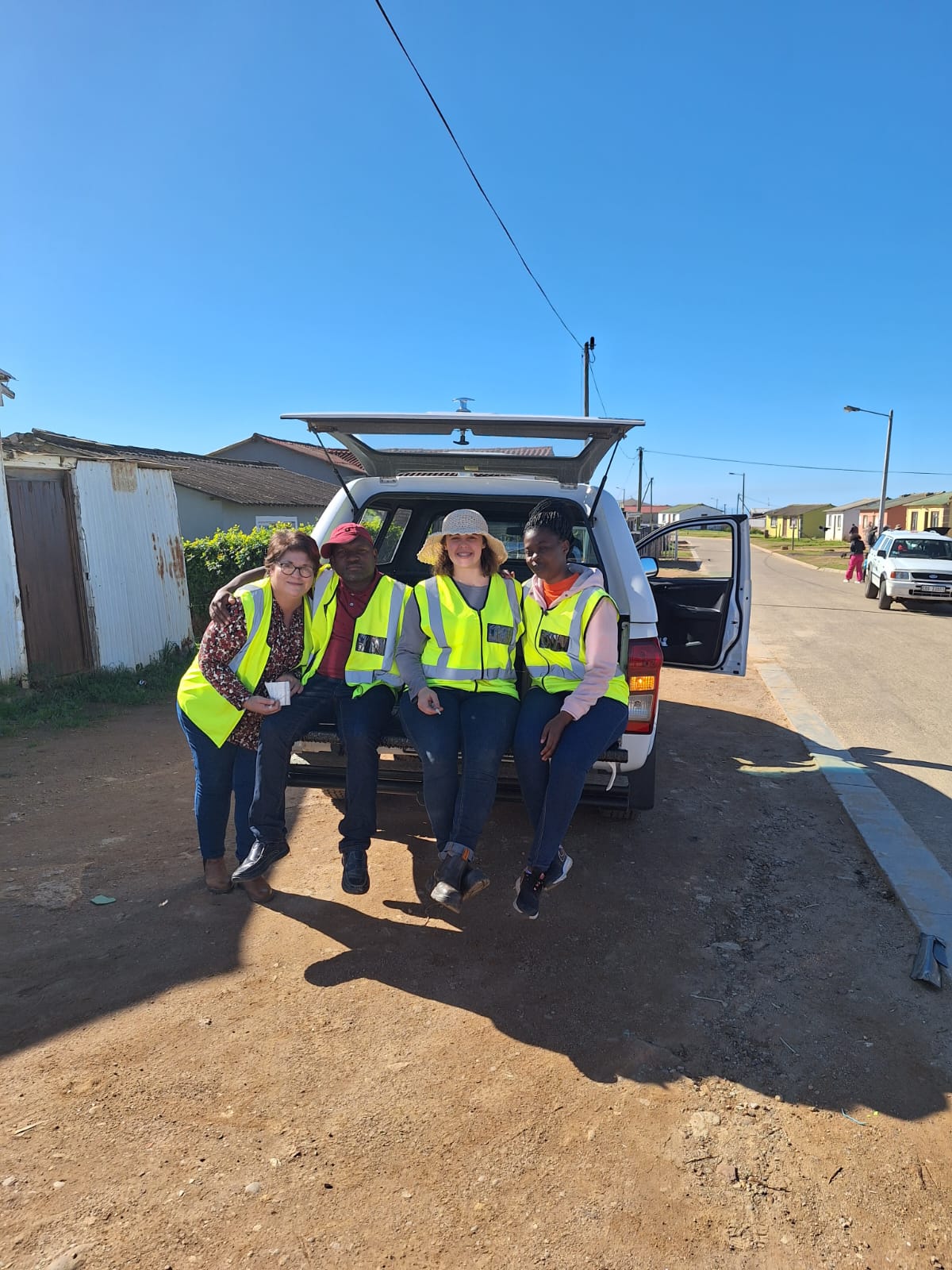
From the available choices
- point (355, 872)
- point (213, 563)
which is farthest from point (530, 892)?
point (213, 563)

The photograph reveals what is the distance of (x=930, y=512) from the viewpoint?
59.9 meters

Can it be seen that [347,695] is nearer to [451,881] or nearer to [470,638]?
[470,638]

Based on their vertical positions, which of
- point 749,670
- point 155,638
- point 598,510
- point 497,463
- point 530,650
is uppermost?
point 497,463

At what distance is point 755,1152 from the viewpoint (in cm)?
226

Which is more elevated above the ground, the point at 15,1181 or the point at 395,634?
the point at 395,634

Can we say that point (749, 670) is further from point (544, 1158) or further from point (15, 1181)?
point (15, 1181)

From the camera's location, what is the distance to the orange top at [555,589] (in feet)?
11.8

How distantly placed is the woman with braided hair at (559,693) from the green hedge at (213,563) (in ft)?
27.2

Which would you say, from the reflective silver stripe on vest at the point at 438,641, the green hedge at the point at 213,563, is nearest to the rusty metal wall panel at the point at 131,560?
the green hedge at the point at 213,563

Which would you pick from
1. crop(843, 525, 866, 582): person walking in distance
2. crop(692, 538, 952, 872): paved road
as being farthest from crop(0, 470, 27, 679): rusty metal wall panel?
crop(843, 525, 866, 582): person walking in distance

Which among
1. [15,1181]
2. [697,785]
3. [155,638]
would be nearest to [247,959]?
[15,1181]

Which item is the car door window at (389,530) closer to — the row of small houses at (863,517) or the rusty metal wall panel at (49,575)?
the rusty metal wall panel at (49,575)

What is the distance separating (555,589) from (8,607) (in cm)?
633

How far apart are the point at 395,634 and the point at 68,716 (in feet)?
16.0
